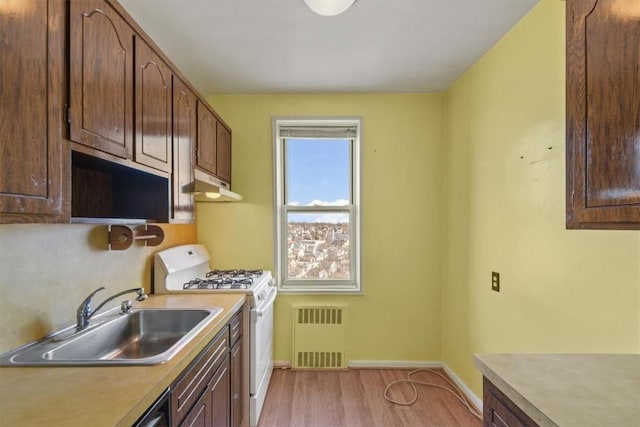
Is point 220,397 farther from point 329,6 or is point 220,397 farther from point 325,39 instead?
point 325,39

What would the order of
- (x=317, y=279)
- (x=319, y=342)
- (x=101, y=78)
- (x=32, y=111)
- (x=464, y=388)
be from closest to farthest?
1. (x=32, y=111)
2. (x=101, y=78)
3. (x=464, y=388)
4. (x=319, y=342)
5. (x=317, y=279)

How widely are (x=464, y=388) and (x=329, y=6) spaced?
2895 mm

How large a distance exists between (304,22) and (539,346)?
91.1 inches

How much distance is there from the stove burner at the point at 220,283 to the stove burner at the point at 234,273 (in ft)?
0.46

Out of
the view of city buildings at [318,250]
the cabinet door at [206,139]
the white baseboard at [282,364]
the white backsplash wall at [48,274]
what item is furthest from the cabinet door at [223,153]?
the white baseboard at [282,364]

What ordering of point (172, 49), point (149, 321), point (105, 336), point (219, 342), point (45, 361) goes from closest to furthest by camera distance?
point (45, 361)
point (105, 336)
point (219, 342)
point (149, 321)
point (172, 49)

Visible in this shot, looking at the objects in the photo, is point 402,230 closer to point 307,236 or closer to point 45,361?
point 307,236

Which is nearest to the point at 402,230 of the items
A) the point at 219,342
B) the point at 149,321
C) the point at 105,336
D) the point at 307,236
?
the point at 307,236

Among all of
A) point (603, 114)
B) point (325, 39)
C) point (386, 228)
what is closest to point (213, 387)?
point (603, 114)

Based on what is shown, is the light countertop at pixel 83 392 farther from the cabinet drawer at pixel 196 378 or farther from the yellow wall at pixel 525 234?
the yellow wall at pixel 525 234

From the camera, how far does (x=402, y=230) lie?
290 cm

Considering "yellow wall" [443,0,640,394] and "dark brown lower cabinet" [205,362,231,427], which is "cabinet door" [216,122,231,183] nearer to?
"dark brown lower cabinet" [205,362,231,427]

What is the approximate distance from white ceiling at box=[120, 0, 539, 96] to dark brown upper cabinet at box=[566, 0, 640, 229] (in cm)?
93

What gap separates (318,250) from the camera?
3057 mm
